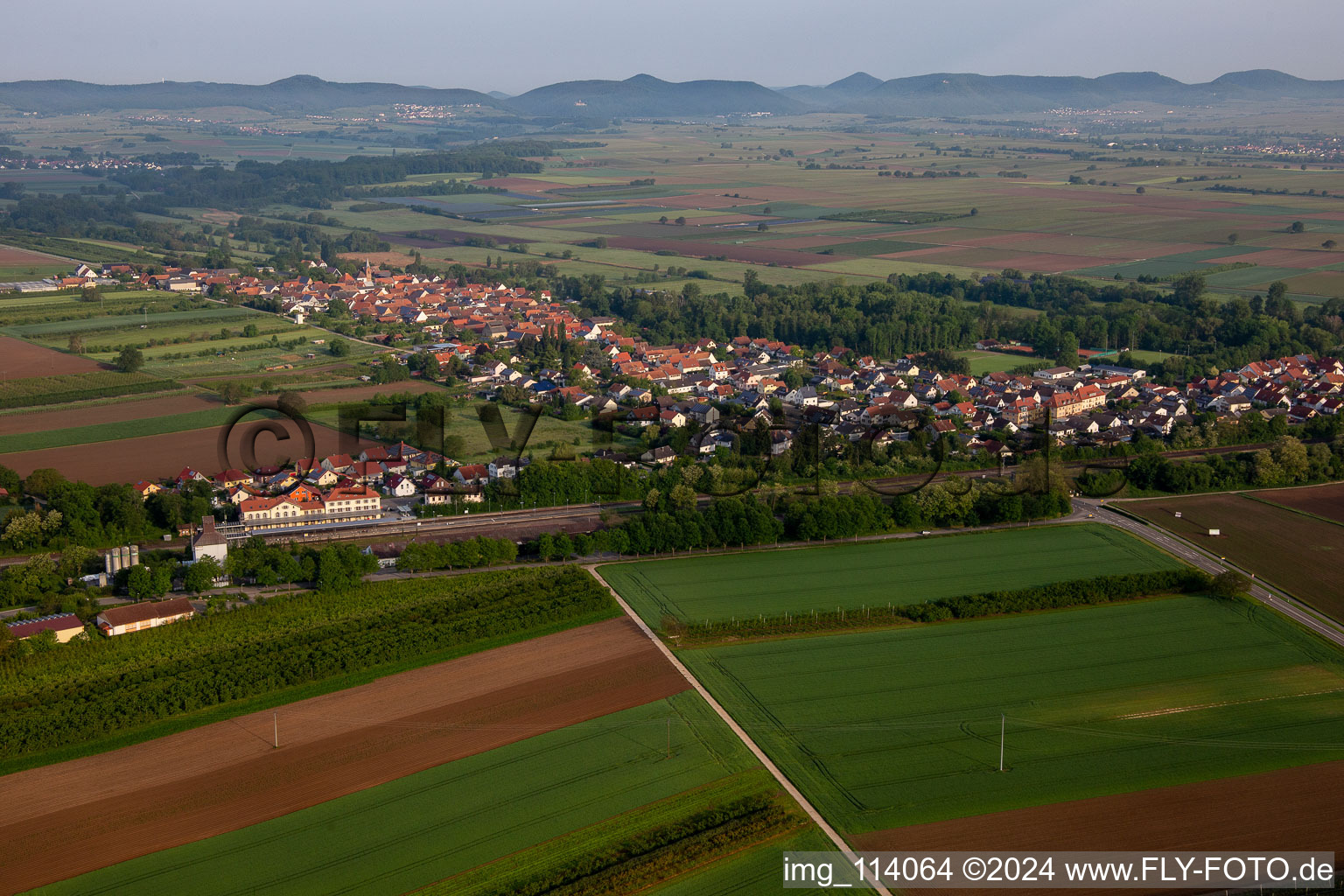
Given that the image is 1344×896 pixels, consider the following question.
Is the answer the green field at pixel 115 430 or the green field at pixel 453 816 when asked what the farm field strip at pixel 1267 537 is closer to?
the green field at pixel 453 816

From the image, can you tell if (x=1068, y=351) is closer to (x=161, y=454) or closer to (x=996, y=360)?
(x=996, y=360)

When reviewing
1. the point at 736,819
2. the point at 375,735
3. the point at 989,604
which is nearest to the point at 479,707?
the point at 375,735

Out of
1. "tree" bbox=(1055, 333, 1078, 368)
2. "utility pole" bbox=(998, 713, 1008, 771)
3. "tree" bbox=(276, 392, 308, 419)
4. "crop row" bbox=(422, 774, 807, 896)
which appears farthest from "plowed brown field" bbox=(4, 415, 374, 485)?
"tree" bbox=(1055, 333, 1078, 368)

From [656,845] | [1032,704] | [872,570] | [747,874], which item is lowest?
[747,874]

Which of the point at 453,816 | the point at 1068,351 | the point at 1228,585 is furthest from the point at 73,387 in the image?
the point at 1068,351

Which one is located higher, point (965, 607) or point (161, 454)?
point (161, 454)

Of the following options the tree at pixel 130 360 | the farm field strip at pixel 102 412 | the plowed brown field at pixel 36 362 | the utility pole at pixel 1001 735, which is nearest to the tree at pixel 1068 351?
the utility pole at pixel 1001 735
